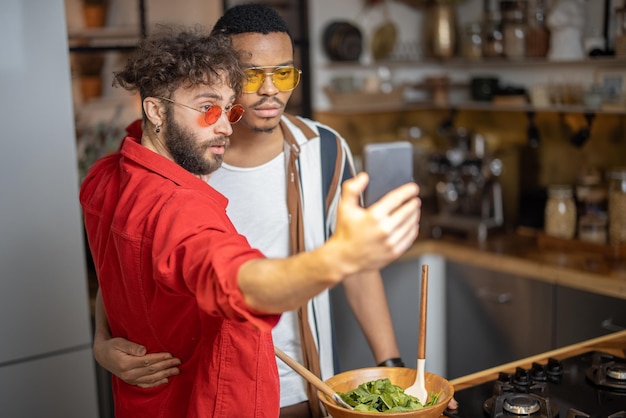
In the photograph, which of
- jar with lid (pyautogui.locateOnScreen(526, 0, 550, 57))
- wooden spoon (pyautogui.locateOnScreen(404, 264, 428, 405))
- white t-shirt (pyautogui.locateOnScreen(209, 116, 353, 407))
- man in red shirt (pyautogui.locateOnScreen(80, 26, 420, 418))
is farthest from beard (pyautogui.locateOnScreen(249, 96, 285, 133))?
jar with lid (pyautogui.locateOnScreen(526, 0, 550, 57))

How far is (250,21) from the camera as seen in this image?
1.93m

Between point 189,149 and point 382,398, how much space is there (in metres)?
0.59

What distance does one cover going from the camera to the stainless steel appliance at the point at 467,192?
12.5ft

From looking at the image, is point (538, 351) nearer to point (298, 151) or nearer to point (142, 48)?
point (298, 151)

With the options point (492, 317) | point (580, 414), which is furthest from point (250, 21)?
point (492, 317)

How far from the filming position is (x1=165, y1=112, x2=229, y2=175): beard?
4.81ft

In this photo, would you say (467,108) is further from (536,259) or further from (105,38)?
(105,38)

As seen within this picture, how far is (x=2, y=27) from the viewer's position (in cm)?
258

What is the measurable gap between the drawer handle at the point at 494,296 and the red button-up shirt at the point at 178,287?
205 cm

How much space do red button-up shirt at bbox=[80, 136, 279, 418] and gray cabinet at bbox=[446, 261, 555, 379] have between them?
2009mm

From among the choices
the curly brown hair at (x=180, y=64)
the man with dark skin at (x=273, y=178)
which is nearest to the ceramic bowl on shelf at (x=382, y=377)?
the man with dark skin at (x=273, y=178)

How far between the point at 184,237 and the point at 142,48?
20.1 inches

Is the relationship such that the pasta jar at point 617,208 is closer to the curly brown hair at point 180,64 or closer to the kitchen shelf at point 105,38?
the kitchen shelf at point 105,38

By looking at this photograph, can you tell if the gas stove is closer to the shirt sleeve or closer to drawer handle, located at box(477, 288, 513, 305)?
the shirt sleeve
